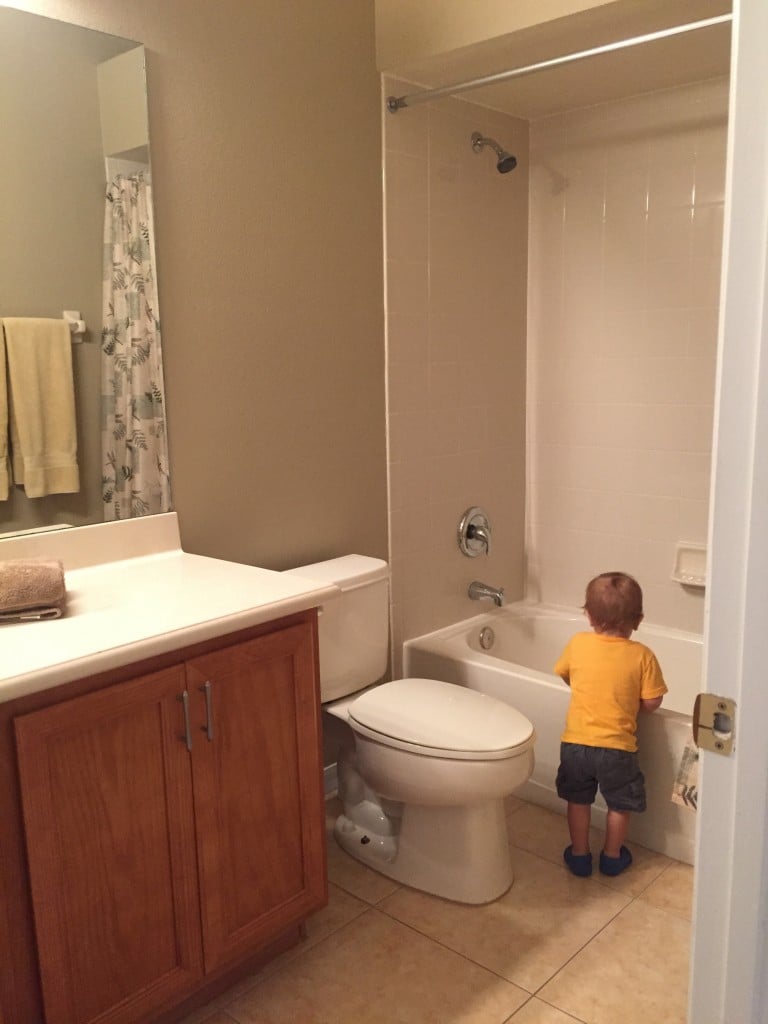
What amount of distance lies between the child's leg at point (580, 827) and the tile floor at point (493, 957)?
0.25 feet

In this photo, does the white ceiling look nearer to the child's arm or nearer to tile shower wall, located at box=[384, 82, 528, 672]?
tile shower wall, located at box=[384, 82, 528, 672]

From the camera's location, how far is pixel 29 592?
5.43ft

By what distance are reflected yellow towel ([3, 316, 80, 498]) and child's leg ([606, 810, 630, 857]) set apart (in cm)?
161

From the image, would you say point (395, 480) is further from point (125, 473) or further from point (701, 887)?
point (701, 887)

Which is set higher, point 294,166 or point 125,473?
point 294,166

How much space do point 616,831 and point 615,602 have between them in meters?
0.61

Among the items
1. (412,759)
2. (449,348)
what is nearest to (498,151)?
(449,348)

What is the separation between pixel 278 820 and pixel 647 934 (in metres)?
0.95

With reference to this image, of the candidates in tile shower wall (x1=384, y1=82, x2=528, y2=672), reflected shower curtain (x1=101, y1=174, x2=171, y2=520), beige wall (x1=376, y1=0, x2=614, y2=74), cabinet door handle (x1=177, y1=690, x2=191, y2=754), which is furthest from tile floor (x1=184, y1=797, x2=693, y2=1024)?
beige wall (x1=376, y1=0, x2=614, y2=74)

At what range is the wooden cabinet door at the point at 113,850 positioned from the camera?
4.79 ft

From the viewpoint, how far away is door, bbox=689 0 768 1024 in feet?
2.89

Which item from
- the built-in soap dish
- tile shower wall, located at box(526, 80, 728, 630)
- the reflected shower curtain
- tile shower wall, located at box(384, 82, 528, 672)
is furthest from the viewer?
the built-in soap dish

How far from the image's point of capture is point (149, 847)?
5.30 feet

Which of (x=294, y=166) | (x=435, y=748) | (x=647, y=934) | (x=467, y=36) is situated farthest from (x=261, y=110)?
(x=647, y=934)
